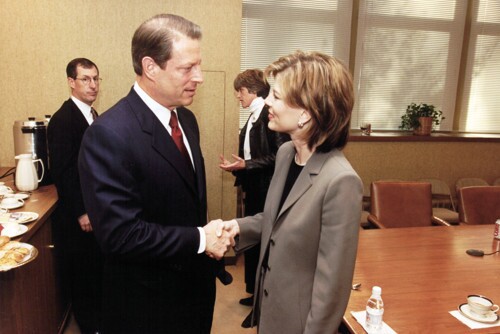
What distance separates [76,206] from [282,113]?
1.78 m

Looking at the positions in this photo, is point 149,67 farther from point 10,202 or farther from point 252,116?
point 252,116

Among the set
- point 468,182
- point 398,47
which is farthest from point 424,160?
point 398,47

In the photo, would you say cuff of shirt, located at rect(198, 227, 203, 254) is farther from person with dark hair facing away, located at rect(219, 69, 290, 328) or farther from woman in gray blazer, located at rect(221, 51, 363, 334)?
person with dark hair facing away, located at rect(219, 69, 290, 328)

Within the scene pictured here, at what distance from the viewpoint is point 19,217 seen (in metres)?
2.16

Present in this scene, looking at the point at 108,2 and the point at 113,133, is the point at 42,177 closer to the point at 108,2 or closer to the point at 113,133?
the point at 108,2

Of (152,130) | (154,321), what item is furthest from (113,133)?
(154,321)

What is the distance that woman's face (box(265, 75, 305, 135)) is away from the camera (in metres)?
1.42

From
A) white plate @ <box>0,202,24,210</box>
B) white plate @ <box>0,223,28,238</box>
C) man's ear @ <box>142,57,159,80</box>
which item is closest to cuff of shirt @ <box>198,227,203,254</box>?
man's ear @ <box>142,57,159,80</box>

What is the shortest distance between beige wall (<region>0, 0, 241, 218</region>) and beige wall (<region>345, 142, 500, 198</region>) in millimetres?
1870

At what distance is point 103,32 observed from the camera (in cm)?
345

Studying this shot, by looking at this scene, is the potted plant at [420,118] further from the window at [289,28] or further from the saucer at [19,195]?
the saucer at [19,195]

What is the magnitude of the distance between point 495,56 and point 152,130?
5.40 metres

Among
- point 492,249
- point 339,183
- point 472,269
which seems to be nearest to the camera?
point 339,183

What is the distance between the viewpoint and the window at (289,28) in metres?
4.59
